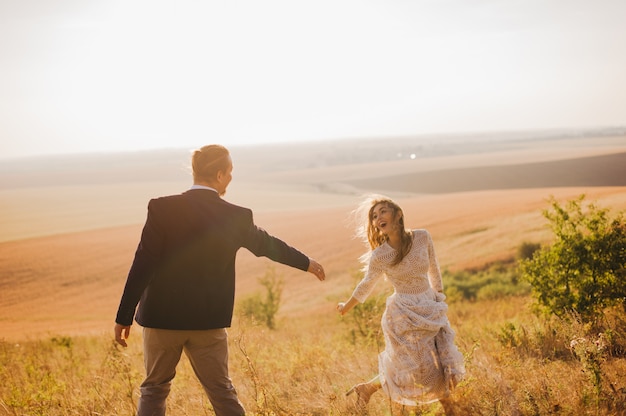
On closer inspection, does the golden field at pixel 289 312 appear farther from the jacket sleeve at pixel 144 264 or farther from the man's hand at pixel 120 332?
the man's hand at pixel 120 332

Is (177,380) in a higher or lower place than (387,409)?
lower

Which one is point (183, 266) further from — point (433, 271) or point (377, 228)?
point (433, 271)

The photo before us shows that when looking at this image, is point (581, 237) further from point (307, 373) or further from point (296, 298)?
point (296, 298)

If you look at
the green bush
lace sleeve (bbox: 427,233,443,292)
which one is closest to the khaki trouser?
lace sleeve (bbox: 427,233,443,292)

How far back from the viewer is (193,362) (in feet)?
11.2

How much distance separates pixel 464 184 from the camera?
82.8 m

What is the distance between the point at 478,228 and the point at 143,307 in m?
30.2

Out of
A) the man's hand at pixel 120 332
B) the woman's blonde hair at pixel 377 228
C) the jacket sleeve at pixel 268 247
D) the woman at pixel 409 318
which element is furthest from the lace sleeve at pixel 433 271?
the man's hand at pixel 120 332

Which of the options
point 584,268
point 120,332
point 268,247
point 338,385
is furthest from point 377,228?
point 584,268

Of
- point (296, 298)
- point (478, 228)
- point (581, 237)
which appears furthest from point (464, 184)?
point (581, 237)

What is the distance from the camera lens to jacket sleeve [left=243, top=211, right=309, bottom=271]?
11.5 feet

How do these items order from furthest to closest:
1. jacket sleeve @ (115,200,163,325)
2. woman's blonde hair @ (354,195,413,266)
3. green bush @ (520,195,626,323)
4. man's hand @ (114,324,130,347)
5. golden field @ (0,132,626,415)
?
green bush @ (520,195,626,323)
golden field @ (0,132,626,415)
woman's blonde hair @ (354,195,413,266)
man's hand @ (114,324,130,347)
jacket sleeve @ (115,200,163,325)

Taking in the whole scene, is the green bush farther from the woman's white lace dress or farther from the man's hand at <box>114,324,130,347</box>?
the man's hand at <box>114,324,130,347</box>

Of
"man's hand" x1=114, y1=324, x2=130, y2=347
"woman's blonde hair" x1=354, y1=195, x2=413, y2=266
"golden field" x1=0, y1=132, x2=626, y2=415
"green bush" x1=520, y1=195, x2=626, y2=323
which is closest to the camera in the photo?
"man's hand" x1=114, y1=324, x2=130, y2=347
